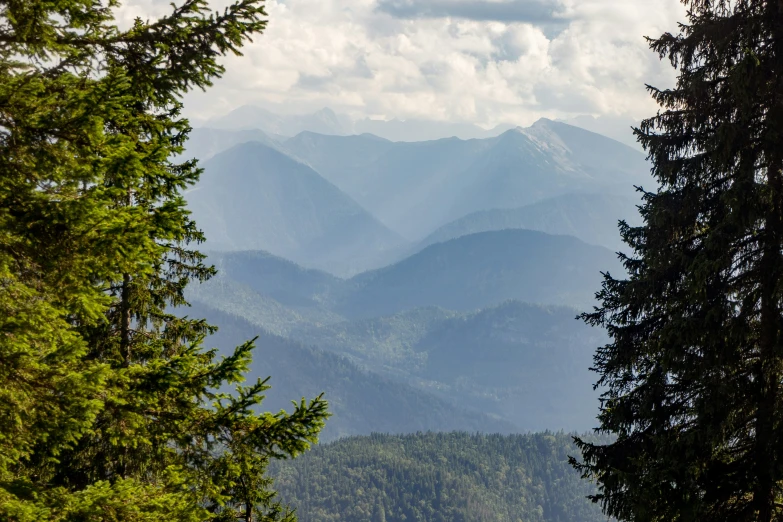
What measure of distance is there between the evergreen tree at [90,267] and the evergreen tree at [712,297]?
7.00 meters

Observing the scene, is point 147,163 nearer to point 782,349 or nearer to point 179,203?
point 179,203

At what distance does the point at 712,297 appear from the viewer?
11.2 m

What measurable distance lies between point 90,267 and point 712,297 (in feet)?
Result: 32.4

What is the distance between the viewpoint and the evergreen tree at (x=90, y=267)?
6.21 meters

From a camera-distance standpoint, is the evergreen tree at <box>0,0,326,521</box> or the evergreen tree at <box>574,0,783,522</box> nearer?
the evergreen tree at <box>0,0,326,521</box>

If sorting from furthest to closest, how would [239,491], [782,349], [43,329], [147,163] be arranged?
1. [239,491]
2. [782,349]
3. [147,163]
4. [43,329]

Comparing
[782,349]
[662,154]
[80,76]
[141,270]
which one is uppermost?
[662,154]

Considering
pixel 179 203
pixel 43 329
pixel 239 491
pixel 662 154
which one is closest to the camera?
pixel 43 329

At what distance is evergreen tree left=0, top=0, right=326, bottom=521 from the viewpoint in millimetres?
6215

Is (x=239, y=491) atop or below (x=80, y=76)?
below

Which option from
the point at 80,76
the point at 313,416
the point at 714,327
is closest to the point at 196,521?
the point at 313,416

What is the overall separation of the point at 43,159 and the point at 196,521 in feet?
13.5

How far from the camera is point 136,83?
760 centimetres

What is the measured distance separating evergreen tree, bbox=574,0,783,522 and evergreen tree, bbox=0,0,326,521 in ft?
23.0
